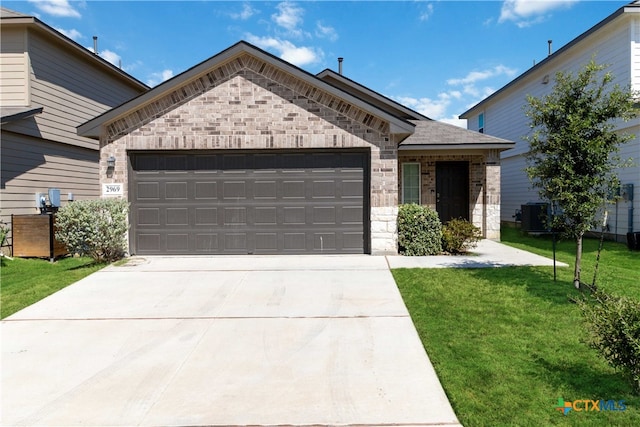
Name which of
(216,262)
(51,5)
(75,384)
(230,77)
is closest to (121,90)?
(51,5)

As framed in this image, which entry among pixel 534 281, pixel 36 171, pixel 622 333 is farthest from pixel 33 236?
pixel 622 333

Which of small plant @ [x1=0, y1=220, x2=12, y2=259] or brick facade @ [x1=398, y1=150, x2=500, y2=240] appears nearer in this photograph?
small plant @ [x1=0, y1=220, x2=12, y2=259]

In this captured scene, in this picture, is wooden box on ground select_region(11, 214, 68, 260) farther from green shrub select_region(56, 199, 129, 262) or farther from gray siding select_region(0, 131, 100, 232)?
green shrub select_region(56, 199, 129, 262)

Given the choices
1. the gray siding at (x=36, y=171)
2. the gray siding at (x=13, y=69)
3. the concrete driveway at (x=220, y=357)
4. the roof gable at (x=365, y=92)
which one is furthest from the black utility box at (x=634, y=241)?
the gray siding at (x=13, y=69)

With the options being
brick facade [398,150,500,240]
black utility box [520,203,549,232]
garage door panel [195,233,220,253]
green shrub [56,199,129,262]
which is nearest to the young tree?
brick facade [398,150,500,240]

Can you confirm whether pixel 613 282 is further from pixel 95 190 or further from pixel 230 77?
pixel 95 190

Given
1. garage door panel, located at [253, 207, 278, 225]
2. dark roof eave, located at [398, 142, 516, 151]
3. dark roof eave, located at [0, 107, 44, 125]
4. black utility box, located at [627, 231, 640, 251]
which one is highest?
dark roof eave, located at [0, 107, 44, 125]

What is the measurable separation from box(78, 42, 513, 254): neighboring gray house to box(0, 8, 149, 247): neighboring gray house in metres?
3.06

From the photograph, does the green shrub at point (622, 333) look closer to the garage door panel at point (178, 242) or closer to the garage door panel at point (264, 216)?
the garage door panel at point (264, 216)

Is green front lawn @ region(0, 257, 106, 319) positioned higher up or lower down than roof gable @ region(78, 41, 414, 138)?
lower down

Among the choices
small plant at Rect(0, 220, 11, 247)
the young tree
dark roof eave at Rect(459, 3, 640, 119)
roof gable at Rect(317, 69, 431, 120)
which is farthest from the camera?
roof gable at Rect(317, 69, 431, 120)

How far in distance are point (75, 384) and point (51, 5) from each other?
14876 mm

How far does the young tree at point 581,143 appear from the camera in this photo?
19.4 feet

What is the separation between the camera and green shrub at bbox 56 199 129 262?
8219mm
